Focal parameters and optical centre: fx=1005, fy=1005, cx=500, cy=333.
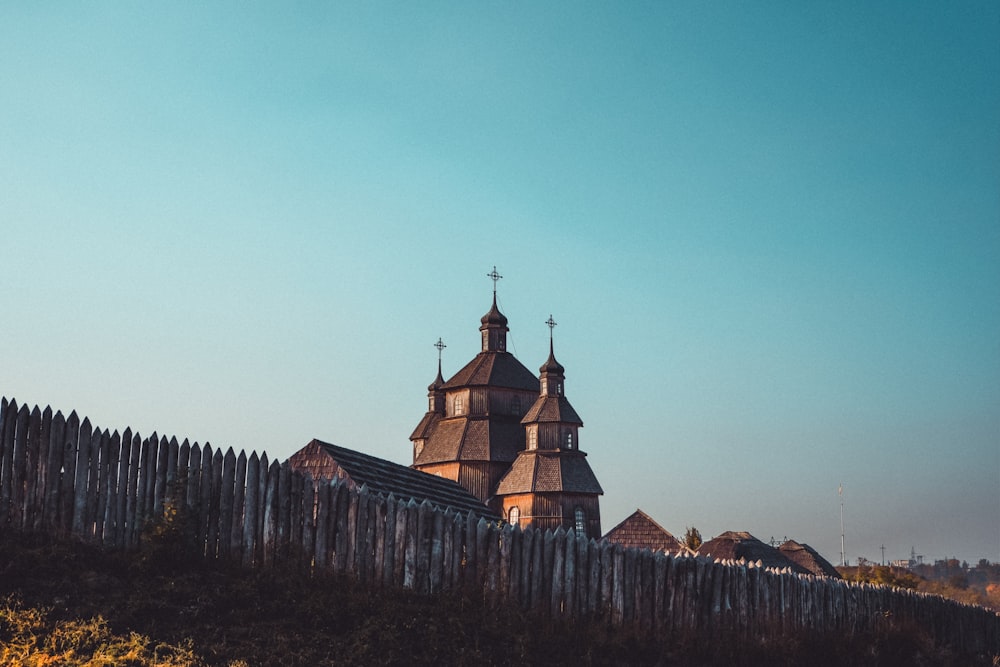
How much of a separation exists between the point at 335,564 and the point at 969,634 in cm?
2157

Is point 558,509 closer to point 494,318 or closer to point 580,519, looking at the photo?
point 580,519

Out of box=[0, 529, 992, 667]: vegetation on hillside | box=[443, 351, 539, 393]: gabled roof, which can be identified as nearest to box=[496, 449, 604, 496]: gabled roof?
box=[443, 351, 539, 393]: gabled roof

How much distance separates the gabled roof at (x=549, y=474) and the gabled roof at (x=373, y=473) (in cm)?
2304

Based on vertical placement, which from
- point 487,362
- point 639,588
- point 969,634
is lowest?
point 969,634

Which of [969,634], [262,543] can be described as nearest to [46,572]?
[262,543]

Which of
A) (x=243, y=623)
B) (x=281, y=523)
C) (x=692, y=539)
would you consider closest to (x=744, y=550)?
(x=692, y=539)

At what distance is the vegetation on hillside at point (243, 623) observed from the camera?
11.0 m

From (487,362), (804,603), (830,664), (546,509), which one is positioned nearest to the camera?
(830,664)

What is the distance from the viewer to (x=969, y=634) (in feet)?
92.7

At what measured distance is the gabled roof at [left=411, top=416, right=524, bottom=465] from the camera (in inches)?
2229

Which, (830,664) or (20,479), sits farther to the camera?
(830,664)

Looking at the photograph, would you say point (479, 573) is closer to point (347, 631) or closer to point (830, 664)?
point (347, 631)

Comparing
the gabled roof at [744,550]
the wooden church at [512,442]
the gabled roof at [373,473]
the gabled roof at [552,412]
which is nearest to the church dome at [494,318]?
the wooden church at [512,442]

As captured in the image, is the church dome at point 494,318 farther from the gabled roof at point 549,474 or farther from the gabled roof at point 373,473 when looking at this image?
the gabled roof at point 373,473
